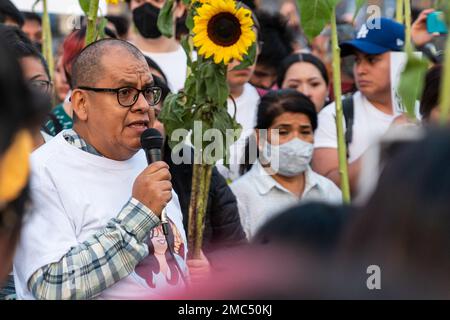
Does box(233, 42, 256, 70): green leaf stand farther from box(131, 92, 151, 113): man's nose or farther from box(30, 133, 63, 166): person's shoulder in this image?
box(30, 133, 63, 166): person's shoulder

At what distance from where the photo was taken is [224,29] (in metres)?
3.75

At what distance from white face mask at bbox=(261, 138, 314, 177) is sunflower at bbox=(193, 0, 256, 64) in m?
1.03

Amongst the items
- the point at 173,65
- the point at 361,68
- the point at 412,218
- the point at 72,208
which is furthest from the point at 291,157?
the point at 412,218

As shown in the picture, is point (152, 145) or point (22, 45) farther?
point (22, 45)

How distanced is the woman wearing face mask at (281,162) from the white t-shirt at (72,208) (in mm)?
1251

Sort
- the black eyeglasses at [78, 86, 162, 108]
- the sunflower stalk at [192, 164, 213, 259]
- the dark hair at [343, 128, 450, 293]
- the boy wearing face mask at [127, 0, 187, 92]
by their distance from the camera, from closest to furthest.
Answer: the dark hair at [343, 128, 450, 293] < the black eyeglasses at [78, 86, 162, 108] < the sunflower stalk at [192, 164, 213, 259] < the boy wearing face mask at [127, 0, 187, 92]

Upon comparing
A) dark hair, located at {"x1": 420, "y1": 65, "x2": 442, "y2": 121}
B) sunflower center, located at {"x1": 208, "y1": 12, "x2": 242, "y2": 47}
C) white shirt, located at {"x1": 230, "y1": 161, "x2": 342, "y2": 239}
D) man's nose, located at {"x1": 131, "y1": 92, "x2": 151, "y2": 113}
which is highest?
sunflower center, located at {"x1": 208, "y1": 12, "x2": 242, "y2": 47}

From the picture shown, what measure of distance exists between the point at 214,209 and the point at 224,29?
3.03 feet

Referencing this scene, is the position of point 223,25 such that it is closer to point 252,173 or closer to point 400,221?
point 252,173

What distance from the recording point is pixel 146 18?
5.54 m

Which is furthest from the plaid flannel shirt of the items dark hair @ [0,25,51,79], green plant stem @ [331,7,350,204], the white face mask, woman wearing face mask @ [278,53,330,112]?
woman wearing face mask @ [278,53,330,112]

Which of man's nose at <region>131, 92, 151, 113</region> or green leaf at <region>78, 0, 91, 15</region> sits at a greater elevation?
green leaf at <region>78, 0, 91, 15</region>

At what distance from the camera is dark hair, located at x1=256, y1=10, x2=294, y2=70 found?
6.53 metres

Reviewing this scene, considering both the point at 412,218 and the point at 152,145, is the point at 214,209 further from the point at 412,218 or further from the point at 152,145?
the point at 412,218
